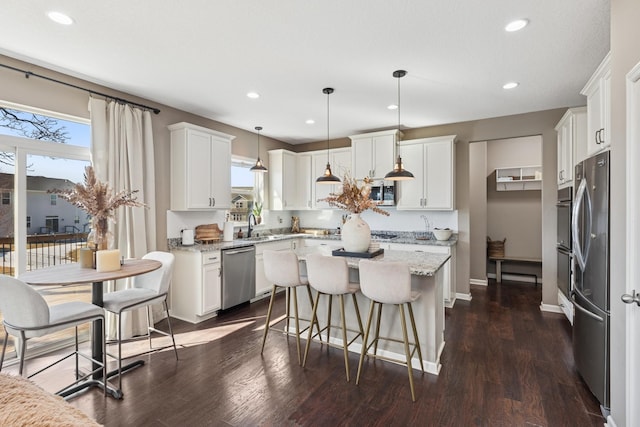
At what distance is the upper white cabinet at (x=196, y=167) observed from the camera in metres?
4.05

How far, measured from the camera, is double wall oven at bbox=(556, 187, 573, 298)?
11.2 ft

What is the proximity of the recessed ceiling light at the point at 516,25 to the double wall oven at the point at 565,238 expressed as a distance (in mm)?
2002

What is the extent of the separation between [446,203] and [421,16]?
10.1 feet

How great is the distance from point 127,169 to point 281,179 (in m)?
2.70

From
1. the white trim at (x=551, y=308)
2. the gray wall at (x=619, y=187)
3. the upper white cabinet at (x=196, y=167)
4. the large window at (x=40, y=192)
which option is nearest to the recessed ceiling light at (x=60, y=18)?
the large window at (x=40, y=192)

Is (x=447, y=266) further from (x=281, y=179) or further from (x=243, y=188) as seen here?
(x=243, y=188)

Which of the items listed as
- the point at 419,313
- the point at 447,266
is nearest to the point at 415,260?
the point at 419,313

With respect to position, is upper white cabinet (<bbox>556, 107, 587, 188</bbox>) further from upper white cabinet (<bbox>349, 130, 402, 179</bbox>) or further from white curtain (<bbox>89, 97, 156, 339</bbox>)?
white curtain (<bbox>89, 97, 156, 339</bbox>)

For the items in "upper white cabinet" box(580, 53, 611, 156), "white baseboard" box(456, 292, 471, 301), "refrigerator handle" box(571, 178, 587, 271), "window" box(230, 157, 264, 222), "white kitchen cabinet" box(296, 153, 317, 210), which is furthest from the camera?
"white kitchen cabinet" box(296, 153, 317, 210)

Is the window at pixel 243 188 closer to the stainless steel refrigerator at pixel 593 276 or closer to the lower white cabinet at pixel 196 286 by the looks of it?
the lower white cabinet at pixel 196 286

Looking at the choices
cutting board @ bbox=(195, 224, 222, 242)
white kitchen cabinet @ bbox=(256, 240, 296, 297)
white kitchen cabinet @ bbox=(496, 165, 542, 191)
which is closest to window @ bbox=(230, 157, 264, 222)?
cutting board @ bbox=(195, 224, 222, 242)

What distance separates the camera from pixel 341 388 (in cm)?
246

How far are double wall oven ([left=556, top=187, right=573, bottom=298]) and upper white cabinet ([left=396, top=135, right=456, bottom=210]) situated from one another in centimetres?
133

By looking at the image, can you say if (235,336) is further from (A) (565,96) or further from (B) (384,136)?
(A) (565,96)
